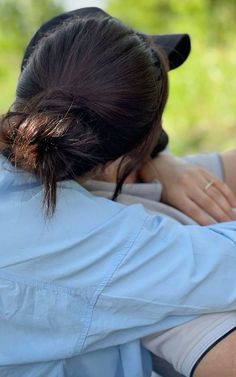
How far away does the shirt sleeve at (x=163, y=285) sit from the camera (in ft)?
3.25

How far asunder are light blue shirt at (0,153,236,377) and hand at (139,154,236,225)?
30 cm

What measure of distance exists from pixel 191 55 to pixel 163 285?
4.26m

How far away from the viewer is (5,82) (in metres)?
5.69

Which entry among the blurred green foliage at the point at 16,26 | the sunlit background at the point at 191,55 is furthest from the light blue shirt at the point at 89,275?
the blurred green foliage at the point at 16,26

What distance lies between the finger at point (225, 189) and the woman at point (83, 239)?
0.97 ft

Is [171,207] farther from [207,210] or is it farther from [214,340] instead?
[214,340]

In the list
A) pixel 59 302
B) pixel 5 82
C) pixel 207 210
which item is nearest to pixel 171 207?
pixel 207 210

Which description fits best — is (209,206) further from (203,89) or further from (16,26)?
(16,26)

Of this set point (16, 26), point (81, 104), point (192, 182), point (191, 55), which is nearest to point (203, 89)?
point (191, 55)

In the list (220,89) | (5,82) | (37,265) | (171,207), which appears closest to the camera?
(37,265)

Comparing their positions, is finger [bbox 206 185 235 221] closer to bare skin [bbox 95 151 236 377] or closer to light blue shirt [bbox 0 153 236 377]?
bare skin [bbox 95 151 236 377]

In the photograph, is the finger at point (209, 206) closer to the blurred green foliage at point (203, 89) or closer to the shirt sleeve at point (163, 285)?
the shirt sleeve at point (163, 285)

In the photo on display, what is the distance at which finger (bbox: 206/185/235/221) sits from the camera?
1.32m

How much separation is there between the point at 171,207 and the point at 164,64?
1.01 ft
